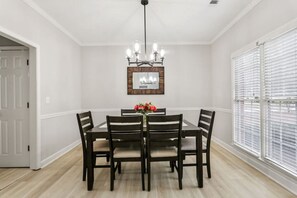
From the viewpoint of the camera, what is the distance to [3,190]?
8.44ft

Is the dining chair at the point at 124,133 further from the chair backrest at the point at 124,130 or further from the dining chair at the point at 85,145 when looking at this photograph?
the dining chair at the point at 85,145

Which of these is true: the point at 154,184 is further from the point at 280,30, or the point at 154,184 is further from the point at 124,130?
the point at 280,30

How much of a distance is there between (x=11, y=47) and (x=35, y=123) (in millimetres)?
1360

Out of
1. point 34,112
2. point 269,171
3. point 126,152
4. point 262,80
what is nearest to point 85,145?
point 126,152

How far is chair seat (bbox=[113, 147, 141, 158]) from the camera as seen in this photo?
249 cm

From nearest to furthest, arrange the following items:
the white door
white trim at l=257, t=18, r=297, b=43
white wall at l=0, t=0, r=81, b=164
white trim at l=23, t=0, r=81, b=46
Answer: white trim at l=257, t=18, r=297, b=43 → white wall at l=0, t=0, r=81, b=164 → white trim at l=23, t=0, r=81, b=46 → the white door

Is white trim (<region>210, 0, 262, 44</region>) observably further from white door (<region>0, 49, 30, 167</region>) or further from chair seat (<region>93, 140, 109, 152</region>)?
white door (<region>0, 49, 30, 167</region>)

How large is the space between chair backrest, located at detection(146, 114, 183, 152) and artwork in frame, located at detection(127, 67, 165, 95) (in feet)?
9.83

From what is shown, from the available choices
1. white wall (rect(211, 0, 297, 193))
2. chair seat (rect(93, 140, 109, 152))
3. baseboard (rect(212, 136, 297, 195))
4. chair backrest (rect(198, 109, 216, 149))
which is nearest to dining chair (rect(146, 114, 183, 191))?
chair backrest (rect(198, 109, 216, 149))

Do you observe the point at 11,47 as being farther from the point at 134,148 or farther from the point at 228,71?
the point at 228,71

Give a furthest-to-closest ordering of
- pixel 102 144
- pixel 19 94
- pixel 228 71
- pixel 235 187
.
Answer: pixel 228 71
pixel 19 94
pixel 102 144
pixel 235 187

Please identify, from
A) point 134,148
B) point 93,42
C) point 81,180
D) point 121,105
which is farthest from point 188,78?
point 81,180

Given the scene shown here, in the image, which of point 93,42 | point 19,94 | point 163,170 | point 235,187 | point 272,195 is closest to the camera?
point 272,195

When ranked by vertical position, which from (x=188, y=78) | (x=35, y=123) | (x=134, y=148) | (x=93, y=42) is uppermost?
(x=93, y=42)
